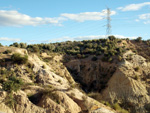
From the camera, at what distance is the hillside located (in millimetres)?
15281

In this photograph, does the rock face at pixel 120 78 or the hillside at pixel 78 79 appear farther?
the rock face at pixel 120 78

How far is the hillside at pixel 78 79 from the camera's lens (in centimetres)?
1528

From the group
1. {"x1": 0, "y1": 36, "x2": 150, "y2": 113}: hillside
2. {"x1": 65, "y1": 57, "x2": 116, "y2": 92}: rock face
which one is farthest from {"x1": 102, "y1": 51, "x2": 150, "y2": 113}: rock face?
{"x1": 65, "y1": 57, "x2": 116, "y2": 92}: rock face

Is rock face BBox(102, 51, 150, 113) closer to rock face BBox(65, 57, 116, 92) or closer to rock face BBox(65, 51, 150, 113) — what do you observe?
rock face BBox(65, 51, 150, 113)

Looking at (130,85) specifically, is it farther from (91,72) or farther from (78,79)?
(78,79)

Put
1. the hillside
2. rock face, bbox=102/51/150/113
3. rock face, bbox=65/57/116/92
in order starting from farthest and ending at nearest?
rock face, bbox=65/57/116/92
rock face, bbox=102/51/150/113
the hillside

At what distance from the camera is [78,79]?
118 feet

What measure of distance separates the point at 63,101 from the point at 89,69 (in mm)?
21553

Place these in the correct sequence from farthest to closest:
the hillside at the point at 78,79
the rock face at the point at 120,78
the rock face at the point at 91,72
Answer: the rock face at the point at 91,72
the rock face at the point at 120,78
the hillside at the point at 78,79

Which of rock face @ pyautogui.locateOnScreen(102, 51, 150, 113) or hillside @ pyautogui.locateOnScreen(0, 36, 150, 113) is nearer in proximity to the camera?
hillside @ pyautogui.locateOnScreen(0, 36, 150, 113)

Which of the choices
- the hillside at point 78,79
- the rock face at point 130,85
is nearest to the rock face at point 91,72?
the hillside at point 78,79

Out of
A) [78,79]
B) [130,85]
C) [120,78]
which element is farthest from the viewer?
[78,79]

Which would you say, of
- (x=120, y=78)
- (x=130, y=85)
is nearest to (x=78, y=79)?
(x=120, y=78)

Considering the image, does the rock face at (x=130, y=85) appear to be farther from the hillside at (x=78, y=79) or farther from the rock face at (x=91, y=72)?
the rock face at (x=91, y=72)
